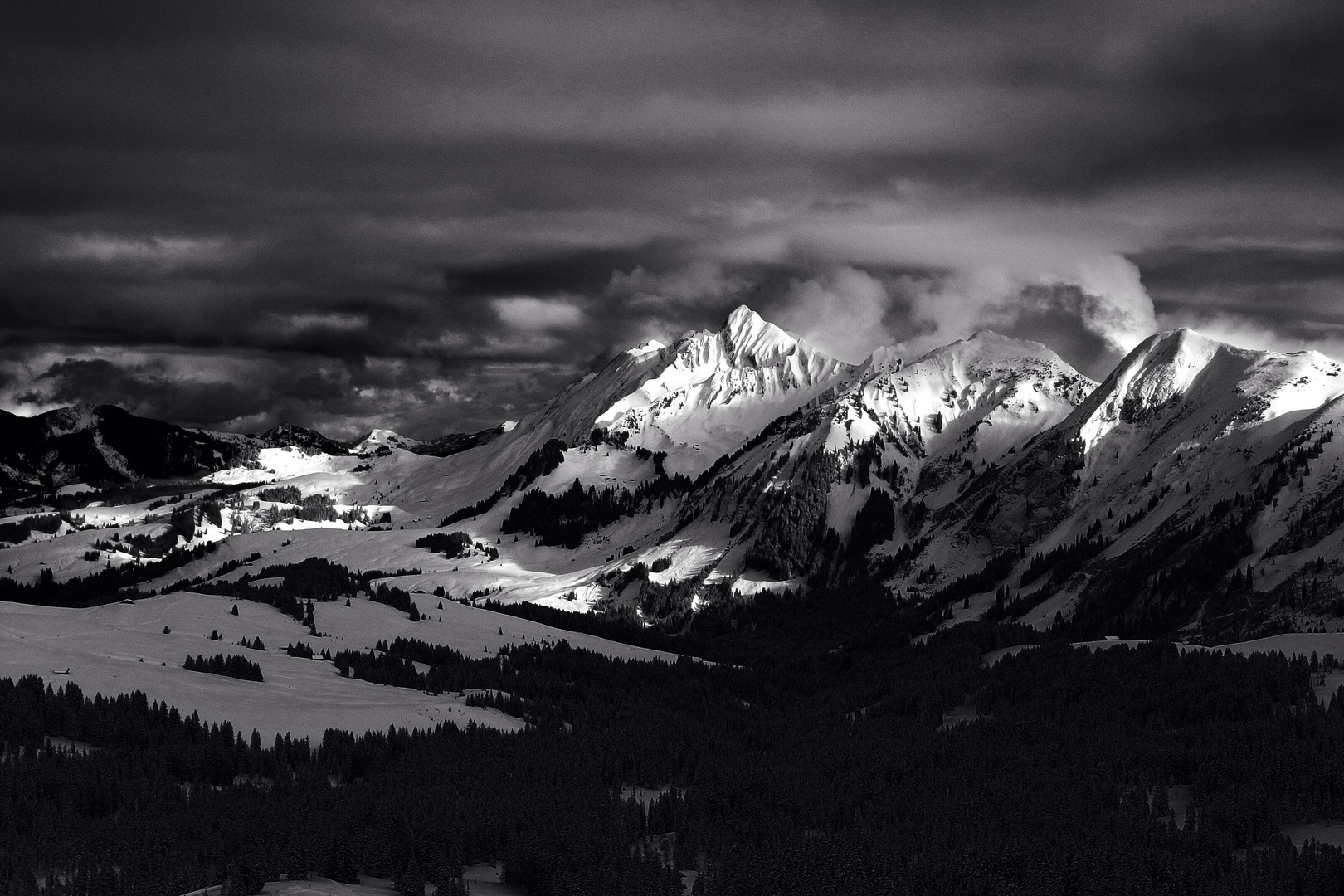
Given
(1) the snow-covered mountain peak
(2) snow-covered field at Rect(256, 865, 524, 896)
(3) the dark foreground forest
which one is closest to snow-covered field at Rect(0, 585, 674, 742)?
(3) the dark foreground forest

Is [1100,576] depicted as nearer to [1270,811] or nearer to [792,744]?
[792,744]

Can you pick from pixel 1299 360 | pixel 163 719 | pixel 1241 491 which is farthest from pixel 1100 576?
pixel 163 719

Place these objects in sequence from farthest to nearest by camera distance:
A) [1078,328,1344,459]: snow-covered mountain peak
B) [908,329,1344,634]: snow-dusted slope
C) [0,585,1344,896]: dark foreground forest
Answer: [1078,328,1344,459]: snow-covered mountain peak
[908,329,1344,634]: snow-dusted slope
[0,585,1344,896]: dark foreground forest

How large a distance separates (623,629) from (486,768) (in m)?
95.6

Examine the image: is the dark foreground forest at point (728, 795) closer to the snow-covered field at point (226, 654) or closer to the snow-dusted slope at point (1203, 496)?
the snow-covered field at point (226, 654)

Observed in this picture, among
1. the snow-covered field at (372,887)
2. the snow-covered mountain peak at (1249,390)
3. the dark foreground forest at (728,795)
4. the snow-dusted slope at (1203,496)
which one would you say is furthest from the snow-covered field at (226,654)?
the snow-covered mountain peak at (1249,390)

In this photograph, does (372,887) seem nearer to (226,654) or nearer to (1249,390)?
(226,654)

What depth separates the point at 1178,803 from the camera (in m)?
41.4

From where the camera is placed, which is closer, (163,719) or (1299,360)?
(163,719)

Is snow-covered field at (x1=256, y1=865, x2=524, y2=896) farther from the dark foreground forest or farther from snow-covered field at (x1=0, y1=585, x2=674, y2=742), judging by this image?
snow-covered field at (x1=0, y1=585, x2=674, y2=742)

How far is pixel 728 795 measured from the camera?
147 ft

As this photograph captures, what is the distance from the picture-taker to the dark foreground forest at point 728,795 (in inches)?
1228

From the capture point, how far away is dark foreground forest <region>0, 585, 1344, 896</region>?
3120 centimetres

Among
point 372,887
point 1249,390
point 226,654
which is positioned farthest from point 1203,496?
point 372,887
